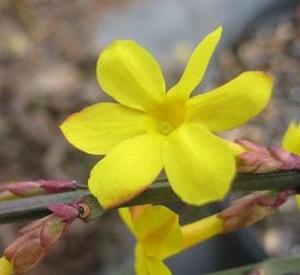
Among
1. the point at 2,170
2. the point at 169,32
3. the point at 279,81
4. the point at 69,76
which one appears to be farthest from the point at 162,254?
the point at 169,32

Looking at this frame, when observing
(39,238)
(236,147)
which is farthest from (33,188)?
(236,147)

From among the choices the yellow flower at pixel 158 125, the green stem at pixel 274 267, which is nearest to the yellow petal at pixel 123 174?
the yellow flower at pixel 158 125

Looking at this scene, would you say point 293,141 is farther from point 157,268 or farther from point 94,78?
point 94,78

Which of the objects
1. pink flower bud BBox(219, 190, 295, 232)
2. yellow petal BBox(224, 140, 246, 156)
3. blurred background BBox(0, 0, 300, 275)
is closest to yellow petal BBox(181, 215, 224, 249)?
pink flower bud BBox(219, 190, 295, 232)

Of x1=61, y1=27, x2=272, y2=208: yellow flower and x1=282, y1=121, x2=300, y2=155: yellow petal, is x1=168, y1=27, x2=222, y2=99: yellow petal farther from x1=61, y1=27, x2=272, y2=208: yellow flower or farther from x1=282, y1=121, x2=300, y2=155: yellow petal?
x1=282, y1=121, x2=300, y2=155: yellow petal

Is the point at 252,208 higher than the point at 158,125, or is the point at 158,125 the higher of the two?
the point at 158,125
